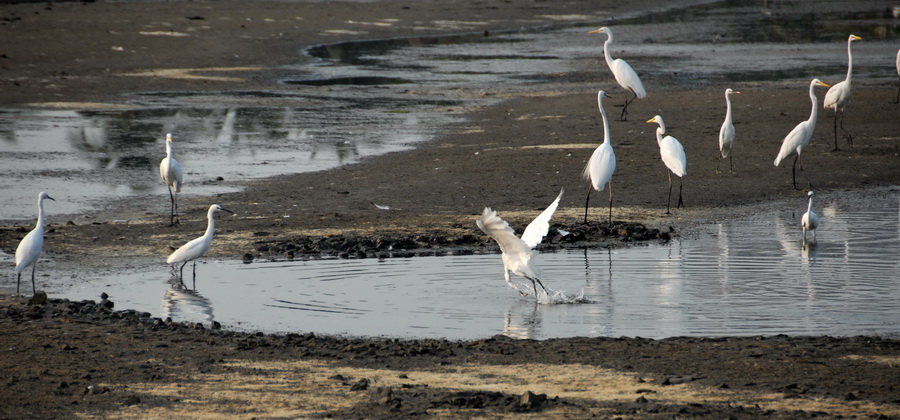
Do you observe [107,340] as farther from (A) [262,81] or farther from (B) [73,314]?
(A) [262,81]

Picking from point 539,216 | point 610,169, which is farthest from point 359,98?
point 539,216

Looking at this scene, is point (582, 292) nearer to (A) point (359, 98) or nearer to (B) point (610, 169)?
(B) point (610, 169)

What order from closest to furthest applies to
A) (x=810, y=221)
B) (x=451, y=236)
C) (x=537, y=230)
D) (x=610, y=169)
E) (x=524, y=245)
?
1. (x=524, y=245)
2. (x=537, y=230)
3. (x=810, y=221)
4. (x=451, y=236)
5. (x=610, y=169)

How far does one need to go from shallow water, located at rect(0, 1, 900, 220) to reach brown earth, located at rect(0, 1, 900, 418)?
107cm

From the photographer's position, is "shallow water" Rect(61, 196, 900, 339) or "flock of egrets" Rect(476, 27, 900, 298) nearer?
"shallow water" Rect(61, 196, 900, 339)

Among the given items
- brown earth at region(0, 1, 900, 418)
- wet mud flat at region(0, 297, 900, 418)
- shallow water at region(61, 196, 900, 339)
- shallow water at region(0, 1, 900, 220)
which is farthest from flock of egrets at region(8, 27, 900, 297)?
shallow water at region(0, 1, 900, 220)

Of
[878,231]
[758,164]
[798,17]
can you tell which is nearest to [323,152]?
[758,164]

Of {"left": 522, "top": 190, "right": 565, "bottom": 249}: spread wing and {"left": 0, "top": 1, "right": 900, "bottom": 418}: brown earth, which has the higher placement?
{"left": 522, "top": 190, "right": 565, "bottom": 249}: spread wing

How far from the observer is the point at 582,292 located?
9.88 meters

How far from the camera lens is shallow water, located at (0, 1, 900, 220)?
16547mm

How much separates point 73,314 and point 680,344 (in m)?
4.76

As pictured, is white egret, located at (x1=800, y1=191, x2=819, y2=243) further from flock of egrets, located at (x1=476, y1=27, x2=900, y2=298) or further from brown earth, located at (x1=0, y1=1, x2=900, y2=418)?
brown earth, located at (x1=0, y1=1, x2=900, y2=418)

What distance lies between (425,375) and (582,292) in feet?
9.91

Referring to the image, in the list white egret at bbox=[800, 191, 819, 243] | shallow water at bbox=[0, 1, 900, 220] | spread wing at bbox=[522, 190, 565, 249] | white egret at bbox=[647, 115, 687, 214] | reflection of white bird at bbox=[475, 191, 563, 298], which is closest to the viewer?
reflection of white bird at bbox=[475, 191, 563, 298]
